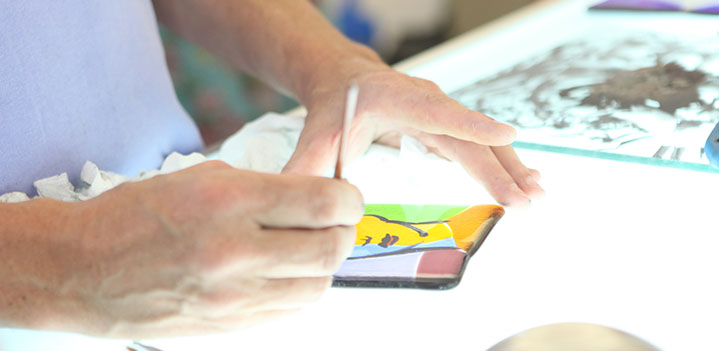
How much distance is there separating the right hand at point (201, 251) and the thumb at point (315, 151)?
0.55 ft

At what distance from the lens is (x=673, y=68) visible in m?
0.73

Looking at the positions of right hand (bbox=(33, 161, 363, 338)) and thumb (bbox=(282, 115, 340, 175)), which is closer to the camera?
right hand (bbox=(33, 161, 363, 338))

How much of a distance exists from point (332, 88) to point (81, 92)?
241mm

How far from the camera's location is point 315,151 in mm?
593

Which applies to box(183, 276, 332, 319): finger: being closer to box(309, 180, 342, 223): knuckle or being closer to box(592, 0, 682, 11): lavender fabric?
box(309, 180, 342, 223): knuckle

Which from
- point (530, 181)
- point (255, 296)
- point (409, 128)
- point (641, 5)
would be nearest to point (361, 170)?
point (409, 128)

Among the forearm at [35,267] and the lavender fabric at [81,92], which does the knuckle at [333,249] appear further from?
the lavender fabric at [81,92]

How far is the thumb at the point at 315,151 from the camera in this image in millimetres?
579

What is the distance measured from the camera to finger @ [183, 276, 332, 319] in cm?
40

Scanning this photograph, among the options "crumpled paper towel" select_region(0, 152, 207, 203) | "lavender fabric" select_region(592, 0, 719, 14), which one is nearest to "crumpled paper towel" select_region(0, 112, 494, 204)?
"crumpled paper towel" select_region(0, 152, 207, 203)

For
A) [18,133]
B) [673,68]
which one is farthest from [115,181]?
[673,68]

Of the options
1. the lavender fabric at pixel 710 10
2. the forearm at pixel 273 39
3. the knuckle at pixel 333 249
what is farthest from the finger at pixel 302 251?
the lavender fabric at pixel 710 10

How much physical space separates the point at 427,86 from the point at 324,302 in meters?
0.25

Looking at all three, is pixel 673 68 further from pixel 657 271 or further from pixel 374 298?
pixel 374 298
